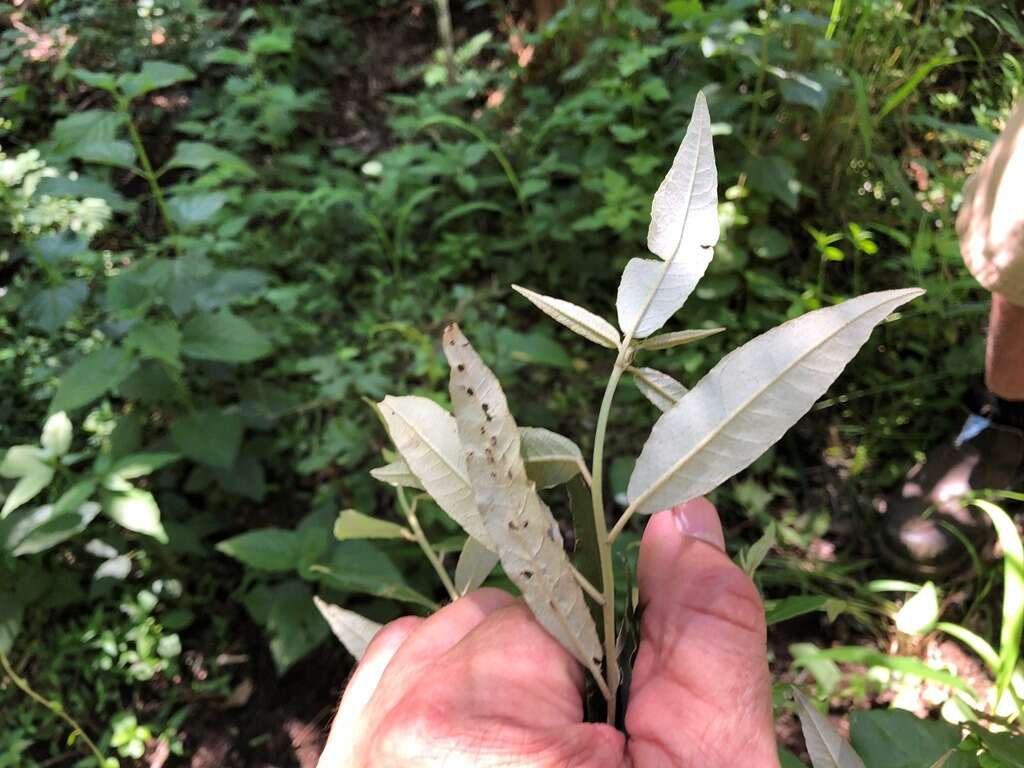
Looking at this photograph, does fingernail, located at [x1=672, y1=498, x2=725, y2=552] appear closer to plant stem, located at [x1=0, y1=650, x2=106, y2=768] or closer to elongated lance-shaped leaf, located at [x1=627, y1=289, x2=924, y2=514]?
elongated lance-shaped leaf, located at [x1=627, y1=289, x2=924, y2=514]

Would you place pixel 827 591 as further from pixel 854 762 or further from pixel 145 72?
pixel 145 72

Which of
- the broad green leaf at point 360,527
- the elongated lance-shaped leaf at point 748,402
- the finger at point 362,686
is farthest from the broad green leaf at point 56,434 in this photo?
the elongated lance-shaped leaf at point 748,402

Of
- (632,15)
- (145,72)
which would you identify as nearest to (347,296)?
(145,72)

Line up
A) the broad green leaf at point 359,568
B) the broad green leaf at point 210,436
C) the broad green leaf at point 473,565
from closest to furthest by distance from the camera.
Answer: the broad green leaf at point 473,565, the broad green leaf at point 359,568, the broad green leaf at point 210,436

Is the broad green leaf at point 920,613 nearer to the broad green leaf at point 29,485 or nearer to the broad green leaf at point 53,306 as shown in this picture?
the broad green leaf at point 29,485

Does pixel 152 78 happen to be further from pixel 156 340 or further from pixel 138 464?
pixel 138 464

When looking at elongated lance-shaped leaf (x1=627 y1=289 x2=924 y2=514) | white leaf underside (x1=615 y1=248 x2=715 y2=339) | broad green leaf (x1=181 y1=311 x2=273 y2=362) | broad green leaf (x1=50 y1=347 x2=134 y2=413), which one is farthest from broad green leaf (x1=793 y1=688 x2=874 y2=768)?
broad green leaf (x1=50 y1=347 x2=134 y2=413)
